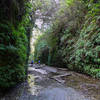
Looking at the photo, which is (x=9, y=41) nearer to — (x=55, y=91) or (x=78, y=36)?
(x=55, y=91)

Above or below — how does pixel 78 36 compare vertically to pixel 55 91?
above

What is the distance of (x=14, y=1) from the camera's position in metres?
3.27

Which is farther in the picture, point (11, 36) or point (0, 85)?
point (11, 36)

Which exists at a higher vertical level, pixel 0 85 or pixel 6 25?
pixel 6 25

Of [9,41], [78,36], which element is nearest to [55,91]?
[9,41]

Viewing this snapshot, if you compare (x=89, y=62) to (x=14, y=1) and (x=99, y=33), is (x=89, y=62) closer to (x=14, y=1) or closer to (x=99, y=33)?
(x=99, y=33)

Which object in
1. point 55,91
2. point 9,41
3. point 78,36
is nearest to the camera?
point 9,41

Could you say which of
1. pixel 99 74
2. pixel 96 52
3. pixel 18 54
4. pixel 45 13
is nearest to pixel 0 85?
pixel 18 54

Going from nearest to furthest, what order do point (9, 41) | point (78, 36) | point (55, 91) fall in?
point (9, 41)
point (55, 91)
point (78, 36)

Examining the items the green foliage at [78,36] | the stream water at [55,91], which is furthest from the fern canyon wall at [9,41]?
the green foliage at [78,36]

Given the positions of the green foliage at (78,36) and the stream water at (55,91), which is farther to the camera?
the green foliage at (78,36)

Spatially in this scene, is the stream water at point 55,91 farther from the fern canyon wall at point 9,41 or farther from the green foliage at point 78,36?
the green foliage at point 78,36

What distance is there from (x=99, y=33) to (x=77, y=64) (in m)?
2.93

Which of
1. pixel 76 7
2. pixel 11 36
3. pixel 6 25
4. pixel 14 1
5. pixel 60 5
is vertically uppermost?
pixel 60 5
